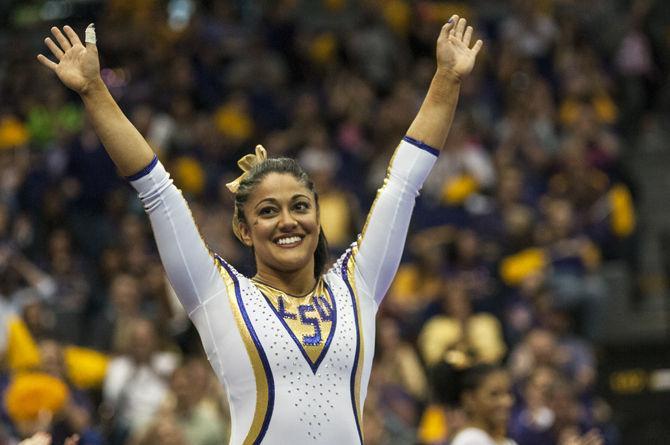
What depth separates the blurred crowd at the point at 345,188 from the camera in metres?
8.83

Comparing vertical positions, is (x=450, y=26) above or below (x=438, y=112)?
above

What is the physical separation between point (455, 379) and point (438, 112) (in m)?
2.19

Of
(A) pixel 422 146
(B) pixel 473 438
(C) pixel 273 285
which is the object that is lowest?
(B) pixel 473 438

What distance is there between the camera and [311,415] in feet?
12.6

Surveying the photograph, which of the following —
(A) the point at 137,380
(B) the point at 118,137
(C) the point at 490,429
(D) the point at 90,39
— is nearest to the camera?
(B) the point at 118,137

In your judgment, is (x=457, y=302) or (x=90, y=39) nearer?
(x=90, y=39)

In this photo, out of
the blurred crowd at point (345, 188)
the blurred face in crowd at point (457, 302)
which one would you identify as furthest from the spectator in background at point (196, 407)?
the blurred face in crowd at point (457, 302)

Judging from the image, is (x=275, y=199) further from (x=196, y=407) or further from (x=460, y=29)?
(x=196, y=407)

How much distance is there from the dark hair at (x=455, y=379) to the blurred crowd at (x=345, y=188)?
78mm

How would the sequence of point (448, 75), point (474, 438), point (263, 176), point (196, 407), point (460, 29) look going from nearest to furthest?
point (263, 176) < point (448, 75) < point (460, 29) < point (474, 438) < point (196, 407)

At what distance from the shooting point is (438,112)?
168 inches

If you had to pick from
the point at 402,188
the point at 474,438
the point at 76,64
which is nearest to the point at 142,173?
the point at 76,64

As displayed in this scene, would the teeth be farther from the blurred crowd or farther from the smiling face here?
the blurred crowd

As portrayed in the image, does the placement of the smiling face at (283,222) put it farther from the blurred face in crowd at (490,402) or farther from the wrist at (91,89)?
the blurred face in crowd at (490,402)
